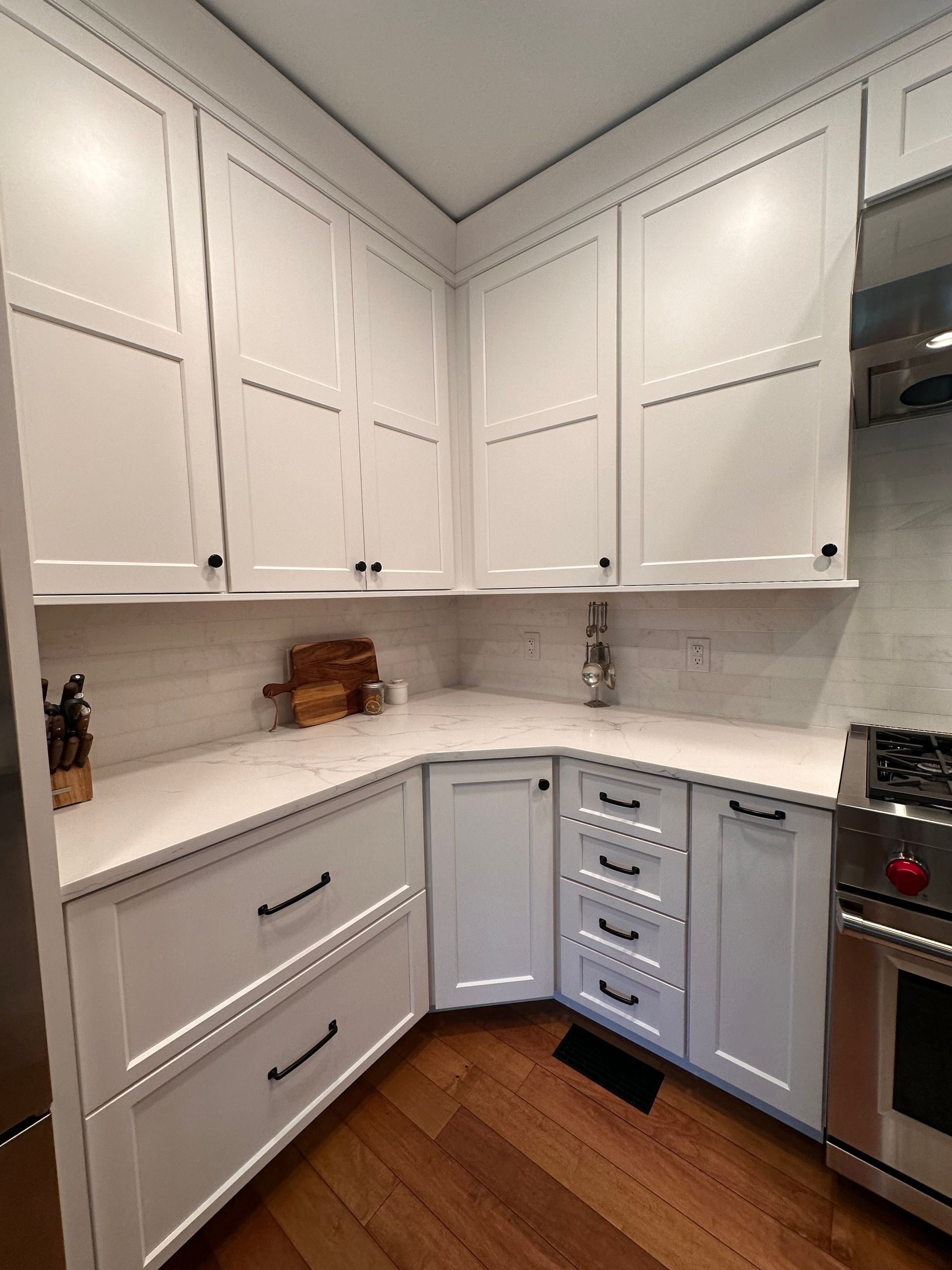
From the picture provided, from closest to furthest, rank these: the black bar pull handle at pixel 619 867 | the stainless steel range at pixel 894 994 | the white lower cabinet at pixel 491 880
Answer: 1. the stainless steel range at pixel 894 994
2. the black bar pull handle at pixel 619 867
3. the white lower cabinet at pixel 491 880

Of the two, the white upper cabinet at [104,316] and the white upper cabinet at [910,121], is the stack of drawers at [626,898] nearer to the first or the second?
the white upper cabinet at [104,316]

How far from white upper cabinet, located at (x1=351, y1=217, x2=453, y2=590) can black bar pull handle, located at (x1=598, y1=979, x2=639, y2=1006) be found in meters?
1.37

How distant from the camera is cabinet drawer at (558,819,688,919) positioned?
4.40 feet

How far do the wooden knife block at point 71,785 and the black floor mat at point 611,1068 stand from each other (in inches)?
57.5

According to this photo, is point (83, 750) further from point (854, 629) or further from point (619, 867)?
point (854, 629)

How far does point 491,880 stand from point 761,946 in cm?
71

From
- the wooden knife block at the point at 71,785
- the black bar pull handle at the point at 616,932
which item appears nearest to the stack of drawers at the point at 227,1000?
the wooden knife block at the point at 71,785

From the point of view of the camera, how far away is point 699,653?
5.89ft

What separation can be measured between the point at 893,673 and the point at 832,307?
0.98m

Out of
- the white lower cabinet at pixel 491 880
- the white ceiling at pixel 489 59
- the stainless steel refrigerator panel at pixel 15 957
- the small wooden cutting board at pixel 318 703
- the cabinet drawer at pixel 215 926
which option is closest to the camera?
the stainless steel refrigerator panel at pixel 15 957

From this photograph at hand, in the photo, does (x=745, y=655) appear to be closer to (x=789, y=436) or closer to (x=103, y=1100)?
(x=789, y=436)

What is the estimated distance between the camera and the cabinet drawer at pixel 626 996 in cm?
138

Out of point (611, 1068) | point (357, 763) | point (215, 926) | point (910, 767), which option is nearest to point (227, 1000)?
point (215, 926)

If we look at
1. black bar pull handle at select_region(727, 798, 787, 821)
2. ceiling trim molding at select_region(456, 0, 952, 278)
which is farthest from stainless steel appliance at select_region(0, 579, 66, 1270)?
ceiling trim molding at select_region(456, 0, 952, 278)
